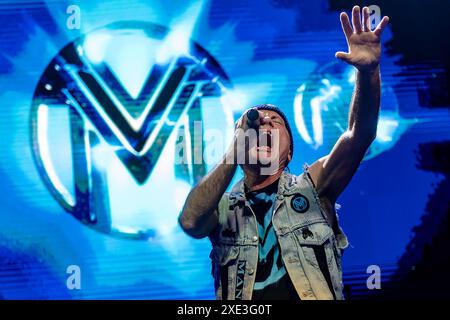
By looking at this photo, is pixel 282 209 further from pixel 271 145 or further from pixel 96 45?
pixel 96 45

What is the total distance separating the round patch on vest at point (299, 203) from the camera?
6.49 ft

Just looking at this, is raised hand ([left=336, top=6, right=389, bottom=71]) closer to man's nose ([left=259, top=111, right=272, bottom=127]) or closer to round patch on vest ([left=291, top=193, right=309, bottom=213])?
man's nose ([left=259, top=111, right=272, bottom=127])

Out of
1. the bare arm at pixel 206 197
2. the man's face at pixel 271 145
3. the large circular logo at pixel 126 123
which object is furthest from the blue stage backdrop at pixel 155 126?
the bare arm at pixel 206 197

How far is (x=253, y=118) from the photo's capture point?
1858 millimetres

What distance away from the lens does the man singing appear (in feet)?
6.24

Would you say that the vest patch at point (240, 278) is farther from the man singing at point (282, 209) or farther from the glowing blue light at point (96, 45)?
the glowing blue light at point (96, 45)

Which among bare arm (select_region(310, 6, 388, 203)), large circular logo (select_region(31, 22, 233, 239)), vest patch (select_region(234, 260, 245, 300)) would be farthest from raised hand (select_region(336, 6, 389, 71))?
vest patch (select_region(234, 260, 245, 300))

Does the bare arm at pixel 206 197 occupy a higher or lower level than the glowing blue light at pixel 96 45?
lower

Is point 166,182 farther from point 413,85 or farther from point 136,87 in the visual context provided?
point 413,85

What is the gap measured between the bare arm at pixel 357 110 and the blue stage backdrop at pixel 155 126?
300mm

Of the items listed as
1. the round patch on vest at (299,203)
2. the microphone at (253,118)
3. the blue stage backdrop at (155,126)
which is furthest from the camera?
the blue stage backdrop at (155,126)

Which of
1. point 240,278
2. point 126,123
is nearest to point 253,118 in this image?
point 240,278

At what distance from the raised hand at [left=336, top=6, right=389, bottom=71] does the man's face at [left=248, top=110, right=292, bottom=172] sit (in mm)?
298

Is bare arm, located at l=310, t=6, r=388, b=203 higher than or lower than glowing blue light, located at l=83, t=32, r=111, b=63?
lower
